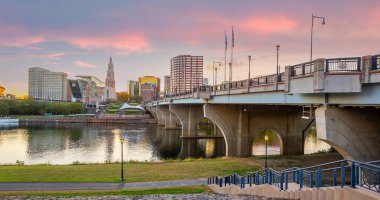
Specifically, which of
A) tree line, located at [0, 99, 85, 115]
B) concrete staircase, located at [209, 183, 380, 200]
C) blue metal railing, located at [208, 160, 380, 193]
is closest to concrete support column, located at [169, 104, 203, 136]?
blue metal railing, located at [208, 160, 380, 193]

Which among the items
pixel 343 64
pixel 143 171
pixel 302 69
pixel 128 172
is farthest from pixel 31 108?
pixel 343 64

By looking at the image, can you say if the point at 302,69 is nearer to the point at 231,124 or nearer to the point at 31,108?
the point at 231,124

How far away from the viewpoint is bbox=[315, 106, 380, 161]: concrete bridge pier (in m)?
20.6

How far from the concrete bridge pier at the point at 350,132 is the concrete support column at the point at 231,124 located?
2902 centimetres

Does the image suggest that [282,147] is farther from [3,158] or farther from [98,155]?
[3,158]

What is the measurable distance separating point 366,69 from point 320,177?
7.97 metres

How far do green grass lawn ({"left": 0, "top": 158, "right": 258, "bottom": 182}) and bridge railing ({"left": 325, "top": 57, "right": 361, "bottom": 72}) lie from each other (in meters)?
14.1

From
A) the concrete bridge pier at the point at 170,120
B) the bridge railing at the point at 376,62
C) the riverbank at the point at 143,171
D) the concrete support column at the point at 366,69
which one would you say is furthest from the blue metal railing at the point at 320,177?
the concrete bridge pier at the point at 170,120

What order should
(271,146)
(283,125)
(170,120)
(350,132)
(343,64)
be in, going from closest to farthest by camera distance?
(343,64) → (350,132) → (283,125) → (271,146) → (170,120)

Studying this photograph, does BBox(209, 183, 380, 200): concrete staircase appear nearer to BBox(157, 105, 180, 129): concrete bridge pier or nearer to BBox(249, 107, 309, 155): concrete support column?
BBox(249, 107, 309, 155): concrete support column

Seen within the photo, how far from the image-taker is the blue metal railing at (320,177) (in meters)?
10.7

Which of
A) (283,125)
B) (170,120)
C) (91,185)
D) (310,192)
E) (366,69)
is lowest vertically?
(91,185)

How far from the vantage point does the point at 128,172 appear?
3181 cm

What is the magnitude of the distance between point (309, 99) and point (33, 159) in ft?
139
